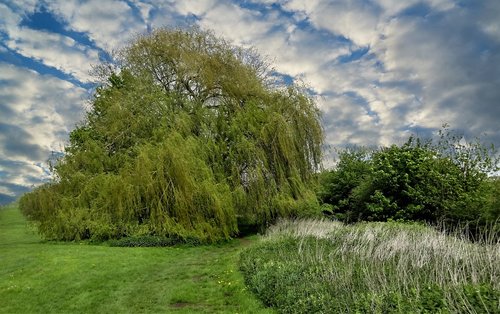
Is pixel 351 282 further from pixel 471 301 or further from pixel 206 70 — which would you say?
pixel 206 70

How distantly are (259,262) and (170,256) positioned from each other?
7.73m

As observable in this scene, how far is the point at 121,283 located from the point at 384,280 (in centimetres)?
987

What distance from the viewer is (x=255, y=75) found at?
1190 inches

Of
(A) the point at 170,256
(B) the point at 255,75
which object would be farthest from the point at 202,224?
(B) the point at 255,75

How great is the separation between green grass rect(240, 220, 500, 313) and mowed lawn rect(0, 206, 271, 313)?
90 centimetres

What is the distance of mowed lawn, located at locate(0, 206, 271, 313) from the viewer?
11484 millimetres

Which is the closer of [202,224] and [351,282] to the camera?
[351,282]

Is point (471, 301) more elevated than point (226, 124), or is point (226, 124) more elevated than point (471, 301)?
point (226, 124)

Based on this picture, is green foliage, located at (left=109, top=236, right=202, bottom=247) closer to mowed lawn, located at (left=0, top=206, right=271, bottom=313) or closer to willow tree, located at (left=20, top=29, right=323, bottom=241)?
willow tree, located at (left=20, top=29, right=323, bottom=241)

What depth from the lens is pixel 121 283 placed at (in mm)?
14055

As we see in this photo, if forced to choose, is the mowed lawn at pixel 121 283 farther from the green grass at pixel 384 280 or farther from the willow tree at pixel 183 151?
the willow tree at pixel 183 151

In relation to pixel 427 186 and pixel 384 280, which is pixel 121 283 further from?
pixel 427 186

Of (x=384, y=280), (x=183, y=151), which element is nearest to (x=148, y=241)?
(x=183, y=151)

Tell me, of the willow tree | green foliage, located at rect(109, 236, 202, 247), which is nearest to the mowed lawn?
green foliage, located at rect(109, 236, 202, 247)
